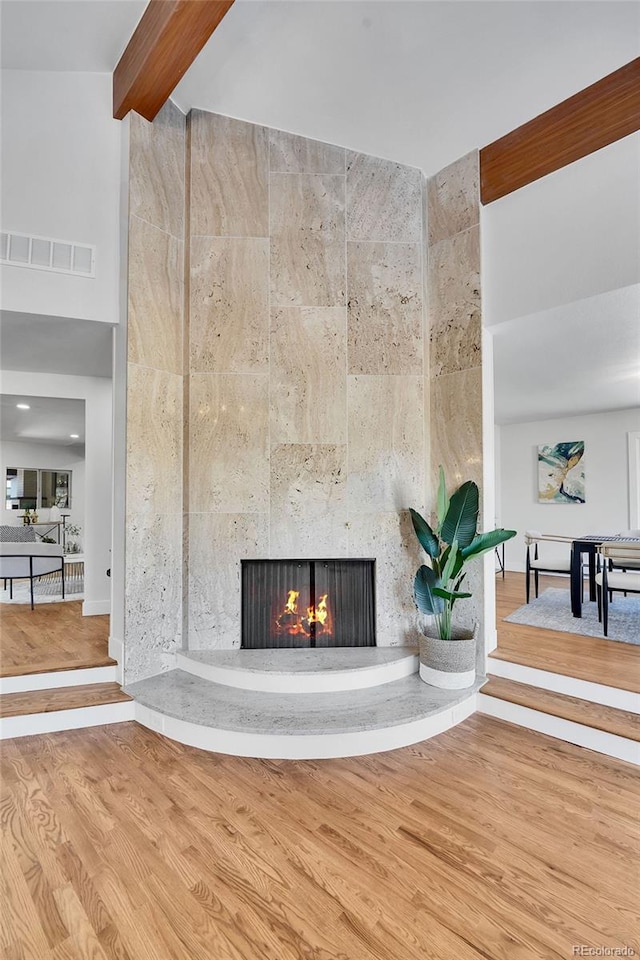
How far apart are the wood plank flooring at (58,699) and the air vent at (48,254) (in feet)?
8.61

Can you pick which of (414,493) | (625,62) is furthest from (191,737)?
(625,62)

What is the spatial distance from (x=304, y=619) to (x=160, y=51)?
353 centimetres

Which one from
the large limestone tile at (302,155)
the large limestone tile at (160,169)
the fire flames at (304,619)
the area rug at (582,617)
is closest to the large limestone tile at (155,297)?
the large limestone tile at (160,169)

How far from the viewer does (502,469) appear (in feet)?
26.7

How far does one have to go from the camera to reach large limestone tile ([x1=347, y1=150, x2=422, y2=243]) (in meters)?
3.50

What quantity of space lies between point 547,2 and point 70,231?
9.55 ft

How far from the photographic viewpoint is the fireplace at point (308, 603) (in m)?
3.39

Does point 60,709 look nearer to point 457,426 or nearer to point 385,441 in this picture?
point 385,441

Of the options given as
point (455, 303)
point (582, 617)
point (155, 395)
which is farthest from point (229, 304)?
point (582, 617)

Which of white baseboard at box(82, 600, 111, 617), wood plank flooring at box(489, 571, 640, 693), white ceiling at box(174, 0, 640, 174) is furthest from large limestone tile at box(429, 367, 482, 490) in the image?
white baseboard at box(82, 600, 111, 617)

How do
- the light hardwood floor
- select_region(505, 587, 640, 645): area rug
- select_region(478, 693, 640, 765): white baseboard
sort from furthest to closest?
select_region(505, 587, 640, 645): area rug → select_region(478, 693, 640, 765): white baseboard → the light hardwood floor

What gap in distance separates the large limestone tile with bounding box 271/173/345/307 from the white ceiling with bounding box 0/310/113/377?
50.5 inches

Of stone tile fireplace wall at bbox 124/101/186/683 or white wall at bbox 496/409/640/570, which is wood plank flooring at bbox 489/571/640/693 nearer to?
stone tile fireplace wall at bbox 124/101/186/683

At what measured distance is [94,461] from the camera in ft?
15.5
